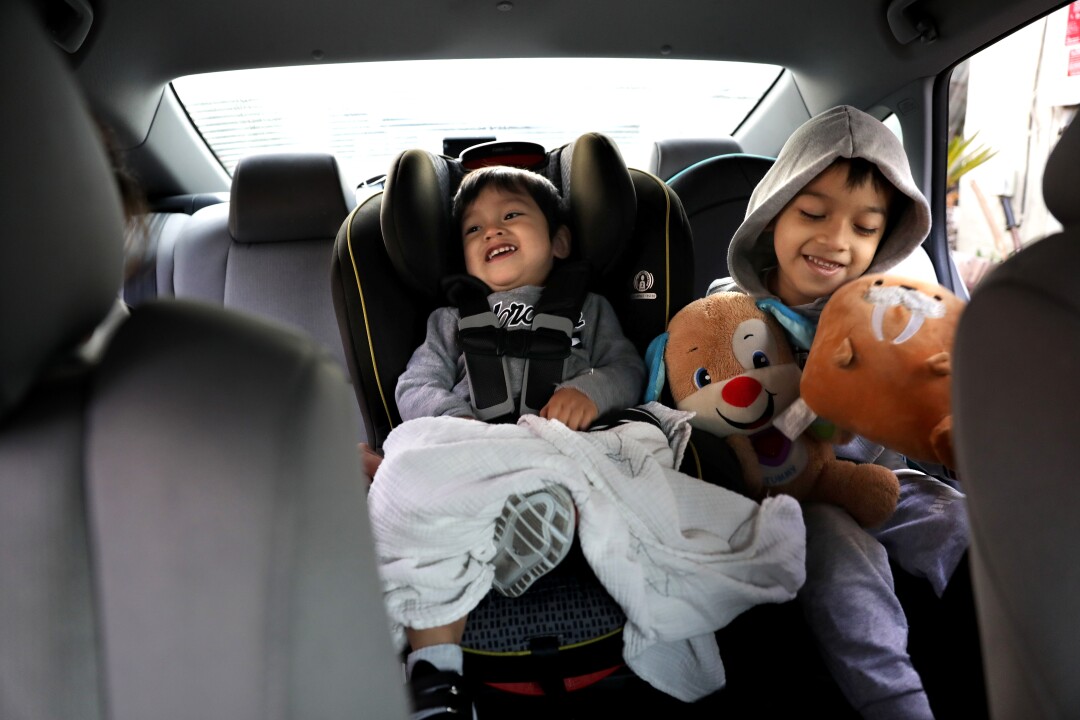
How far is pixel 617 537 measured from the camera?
1329 mm

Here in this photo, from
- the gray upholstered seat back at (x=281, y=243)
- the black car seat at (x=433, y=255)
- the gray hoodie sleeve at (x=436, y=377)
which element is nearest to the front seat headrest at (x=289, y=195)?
the gray upholstered seat back at (x=281, y=243)

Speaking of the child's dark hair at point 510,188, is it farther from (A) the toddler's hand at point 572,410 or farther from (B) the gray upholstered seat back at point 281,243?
(B) the gray upholstered seat back at point 281,243

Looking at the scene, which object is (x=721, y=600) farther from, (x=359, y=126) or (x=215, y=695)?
(x=359, y=126)

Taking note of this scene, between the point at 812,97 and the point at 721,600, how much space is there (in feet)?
7.08

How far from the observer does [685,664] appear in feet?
4.61

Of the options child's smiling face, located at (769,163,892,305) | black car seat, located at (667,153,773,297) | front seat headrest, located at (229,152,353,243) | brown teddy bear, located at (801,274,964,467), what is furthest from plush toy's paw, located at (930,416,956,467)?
front seat headrest, located at (229,152,353,243)

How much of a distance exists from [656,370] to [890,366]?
21.9 inches

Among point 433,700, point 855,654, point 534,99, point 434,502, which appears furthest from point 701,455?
point 534,99

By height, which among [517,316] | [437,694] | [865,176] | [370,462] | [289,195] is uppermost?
[289,195]

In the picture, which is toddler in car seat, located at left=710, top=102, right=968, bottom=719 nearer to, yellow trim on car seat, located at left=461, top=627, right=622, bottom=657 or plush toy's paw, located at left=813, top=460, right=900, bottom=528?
plush toy's paw, located at left=813, top=460, right=900, bottom=528

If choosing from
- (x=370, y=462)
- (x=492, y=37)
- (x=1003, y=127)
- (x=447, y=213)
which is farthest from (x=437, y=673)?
(x=1003, y=127)

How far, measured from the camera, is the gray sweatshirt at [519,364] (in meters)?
1.71

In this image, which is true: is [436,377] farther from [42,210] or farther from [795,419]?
[42,210]

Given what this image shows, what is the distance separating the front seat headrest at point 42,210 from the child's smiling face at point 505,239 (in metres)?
1.20
